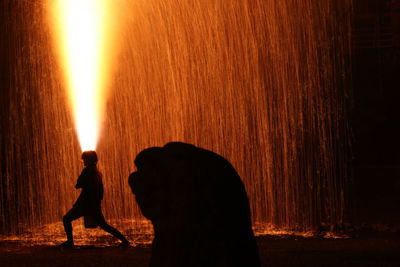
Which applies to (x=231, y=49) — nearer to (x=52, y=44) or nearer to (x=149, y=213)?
(x=52, y=44)

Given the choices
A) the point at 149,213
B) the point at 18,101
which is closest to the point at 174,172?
the point at 149,213

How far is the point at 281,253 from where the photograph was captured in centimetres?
1116

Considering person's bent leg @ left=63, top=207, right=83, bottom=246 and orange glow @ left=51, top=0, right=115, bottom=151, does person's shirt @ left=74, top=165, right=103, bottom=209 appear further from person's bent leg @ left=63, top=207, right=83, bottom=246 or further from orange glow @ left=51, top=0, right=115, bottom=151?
orange glow @ left=51, top=0, right=115, bottom=151

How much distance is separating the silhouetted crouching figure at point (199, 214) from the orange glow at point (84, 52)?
43.2ft

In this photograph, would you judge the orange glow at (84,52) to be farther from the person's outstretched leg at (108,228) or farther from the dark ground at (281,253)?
the person's outstretched leg at (108,228)

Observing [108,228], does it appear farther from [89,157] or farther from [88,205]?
[89,157]

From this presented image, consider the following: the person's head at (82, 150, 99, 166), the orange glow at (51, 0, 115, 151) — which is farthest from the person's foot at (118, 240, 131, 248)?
the orange glow at (51, 0, 115, 151)

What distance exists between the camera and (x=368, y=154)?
94.7 ft

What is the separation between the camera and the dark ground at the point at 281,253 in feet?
34.3

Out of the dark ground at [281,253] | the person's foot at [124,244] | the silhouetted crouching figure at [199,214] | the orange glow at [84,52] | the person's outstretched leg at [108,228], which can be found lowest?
the dark ground at [281,253]

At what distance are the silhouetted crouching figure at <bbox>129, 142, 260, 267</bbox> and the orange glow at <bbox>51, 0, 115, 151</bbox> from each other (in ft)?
43.2

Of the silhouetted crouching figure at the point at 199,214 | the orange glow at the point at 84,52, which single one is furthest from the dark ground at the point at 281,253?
the silhouetted crouching figure at the point at 199,214

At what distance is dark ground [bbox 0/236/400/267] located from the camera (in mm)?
10453

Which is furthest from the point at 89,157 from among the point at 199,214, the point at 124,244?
the point at 199,214
